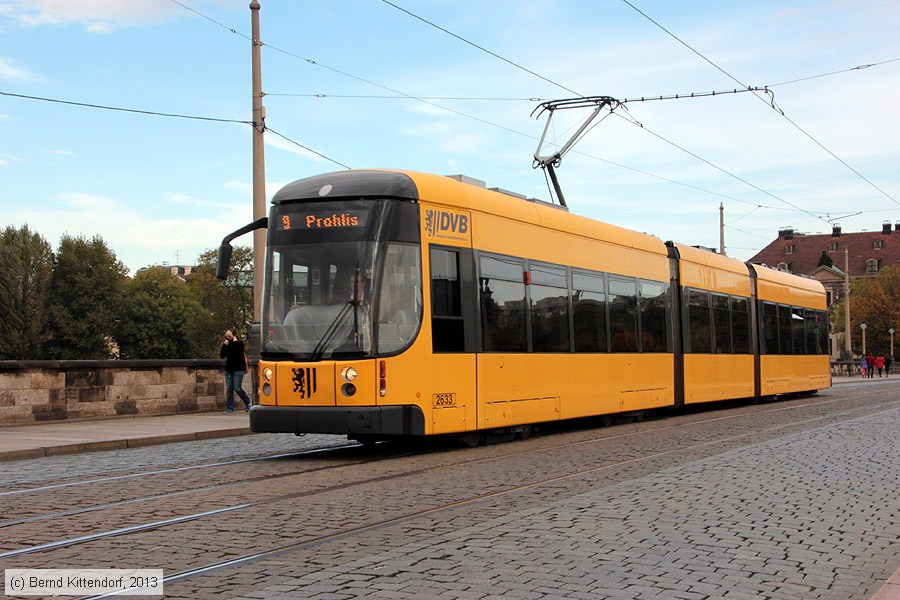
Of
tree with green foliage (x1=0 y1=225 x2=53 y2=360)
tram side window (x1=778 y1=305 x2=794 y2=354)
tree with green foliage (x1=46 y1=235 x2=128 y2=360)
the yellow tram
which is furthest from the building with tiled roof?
the yellow tram

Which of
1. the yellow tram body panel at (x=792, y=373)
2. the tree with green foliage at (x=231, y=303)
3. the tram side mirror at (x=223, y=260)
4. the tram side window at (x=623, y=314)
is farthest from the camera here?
the tree with green foliage at (x=231, y=303)

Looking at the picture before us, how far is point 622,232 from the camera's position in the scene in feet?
64.1

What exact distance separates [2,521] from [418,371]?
18.2 ft

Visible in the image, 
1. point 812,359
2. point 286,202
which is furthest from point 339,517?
point 812,359

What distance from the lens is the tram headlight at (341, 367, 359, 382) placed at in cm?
1242

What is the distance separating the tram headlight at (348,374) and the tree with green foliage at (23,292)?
232 ft

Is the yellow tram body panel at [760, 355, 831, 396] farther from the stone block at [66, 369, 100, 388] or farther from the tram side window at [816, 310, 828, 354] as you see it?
the stone block at [66, 369, 100, 388]

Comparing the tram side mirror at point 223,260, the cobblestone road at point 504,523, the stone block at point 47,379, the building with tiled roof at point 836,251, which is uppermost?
the building with tiled roof at point 836,251

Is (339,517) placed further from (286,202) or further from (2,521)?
(286,202)

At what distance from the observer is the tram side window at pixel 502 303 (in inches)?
561

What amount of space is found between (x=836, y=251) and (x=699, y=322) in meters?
121

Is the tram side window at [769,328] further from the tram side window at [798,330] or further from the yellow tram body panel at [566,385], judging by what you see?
the yellow tram body panel at [566,385]

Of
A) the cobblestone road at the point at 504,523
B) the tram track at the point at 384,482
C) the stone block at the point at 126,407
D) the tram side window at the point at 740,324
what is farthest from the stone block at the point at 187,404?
the tram side window at the point at 740,324

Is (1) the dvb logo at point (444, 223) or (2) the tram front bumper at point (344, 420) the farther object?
(1) the dvb logo at point (444, 223)
